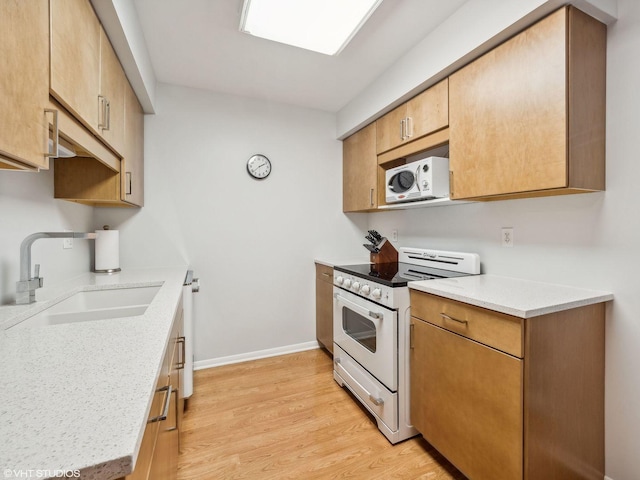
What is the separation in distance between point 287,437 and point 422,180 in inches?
69.6

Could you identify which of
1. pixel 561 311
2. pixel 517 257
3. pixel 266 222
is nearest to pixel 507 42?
pixel 517 257

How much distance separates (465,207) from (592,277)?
0.83 m

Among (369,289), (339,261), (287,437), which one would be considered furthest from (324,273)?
(287,437)

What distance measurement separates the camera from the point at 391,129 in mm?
2303

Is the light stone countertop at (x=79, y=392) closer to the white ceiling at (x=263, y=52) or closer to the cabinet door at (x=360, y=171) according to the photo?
the white ceiling at (x=263, y=52)

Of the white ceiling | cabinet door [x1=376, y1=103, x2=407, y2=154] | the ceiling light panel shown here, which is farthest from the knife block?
the ceiling light panel

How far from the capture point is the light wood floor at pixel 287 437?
150 cm

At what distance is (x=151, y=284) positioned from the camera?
5.82ft

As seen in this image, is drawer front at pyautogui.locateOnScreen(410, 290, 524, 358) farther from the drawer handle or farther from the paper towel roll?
the paper towel roll

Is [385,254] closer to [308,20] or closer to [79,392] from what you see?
[308,20]

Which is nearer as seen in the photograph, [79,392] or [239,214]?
[79,392]

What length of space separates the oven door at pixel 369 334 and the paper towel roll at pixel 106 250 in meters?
1.62

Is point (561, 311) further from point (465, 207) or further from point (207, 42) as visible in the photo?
point (207, 42)

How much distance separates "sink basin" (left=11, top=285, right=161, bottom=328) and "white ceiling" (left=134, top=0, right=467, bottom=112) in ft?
5.12
